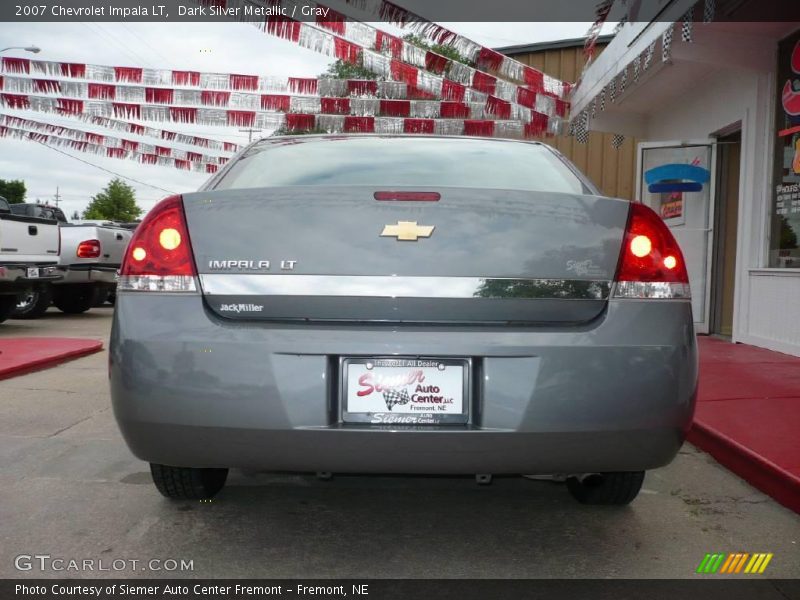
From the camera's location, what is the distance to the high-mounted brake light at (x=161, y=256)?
90.4 inches

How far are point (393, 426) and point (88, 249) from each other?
1021cm

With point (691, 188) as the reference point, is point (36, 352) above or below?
below

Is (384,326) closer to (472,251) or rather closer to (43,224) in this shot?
(472,251)

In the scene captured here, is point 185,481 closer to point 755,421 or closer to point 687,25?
point 755,421

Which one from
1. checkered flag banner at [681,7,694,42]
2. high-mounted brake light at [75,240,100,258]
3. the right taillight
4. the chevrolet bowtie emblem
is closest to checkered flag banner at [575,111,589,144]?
checkered flag banner at [681,7,694,42]

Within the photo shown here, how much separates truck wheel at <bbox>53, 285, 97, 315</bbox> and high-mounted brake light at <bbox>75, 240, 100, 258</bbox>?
838 mm

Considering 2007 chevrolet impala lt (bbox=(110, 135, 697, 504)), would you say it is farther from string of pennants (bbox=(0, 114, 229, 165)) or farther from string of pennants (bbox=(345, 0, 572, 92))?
string of pennants (bbox=(0, 114, 229, 165))

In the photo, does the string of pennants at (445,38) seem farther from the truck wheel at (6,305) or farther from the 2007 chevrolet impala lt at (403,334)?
the 2007 chevrolet impala lt at (403,334)

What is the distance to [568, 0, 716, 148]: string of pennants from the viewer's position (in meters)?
6.47

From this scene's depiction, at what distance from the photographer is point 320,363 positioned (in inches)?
84.5

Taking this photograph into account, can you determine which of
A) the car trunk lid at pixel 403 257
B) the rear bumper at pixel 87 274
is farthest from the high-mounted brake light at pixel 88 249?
the car trunk lid at pixel 403 257

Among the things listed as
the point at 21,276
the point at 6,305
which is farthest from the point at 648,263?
the point at 6,305

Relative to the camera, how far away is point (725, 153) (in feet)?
29.5
